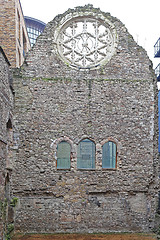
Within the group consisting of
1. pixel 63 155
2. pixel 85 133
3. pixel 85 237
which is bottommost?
pixel 85 237

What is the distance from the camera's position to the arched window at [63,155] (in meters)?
11.3

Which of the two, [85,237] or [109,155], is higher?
[109,155]

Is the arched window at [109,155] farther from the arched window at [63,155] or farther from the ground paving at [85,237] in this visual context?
the ground paving at [85,237]

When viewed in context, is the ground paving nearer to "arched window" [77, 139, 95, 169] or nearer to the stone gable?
the stone gable

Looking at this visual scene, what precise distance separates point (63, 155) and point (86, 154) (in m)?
0.89

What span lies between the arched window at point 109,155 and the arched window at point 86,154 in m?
0.43

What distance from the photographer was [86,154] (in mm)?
11375

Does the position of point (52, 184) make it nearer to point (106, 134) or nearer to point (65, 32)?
point (106, 134)

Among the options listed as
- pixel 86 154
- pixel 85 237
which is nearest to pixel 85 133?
pixel 86 154

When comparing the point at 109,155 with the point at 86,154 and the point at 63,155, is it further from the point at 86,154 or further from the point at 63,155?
the point at 63,155

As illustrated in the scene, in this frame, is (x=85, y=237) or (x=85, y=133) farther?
(x=85, y=133)

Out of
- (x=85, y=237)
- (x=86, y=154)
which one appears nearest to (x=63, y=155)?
(x=86, y=154)

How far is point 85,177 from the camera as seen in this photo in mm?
11195

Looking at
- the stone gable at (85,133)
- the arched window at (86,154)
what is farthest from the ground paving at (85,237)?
the arched window at (86,154)
